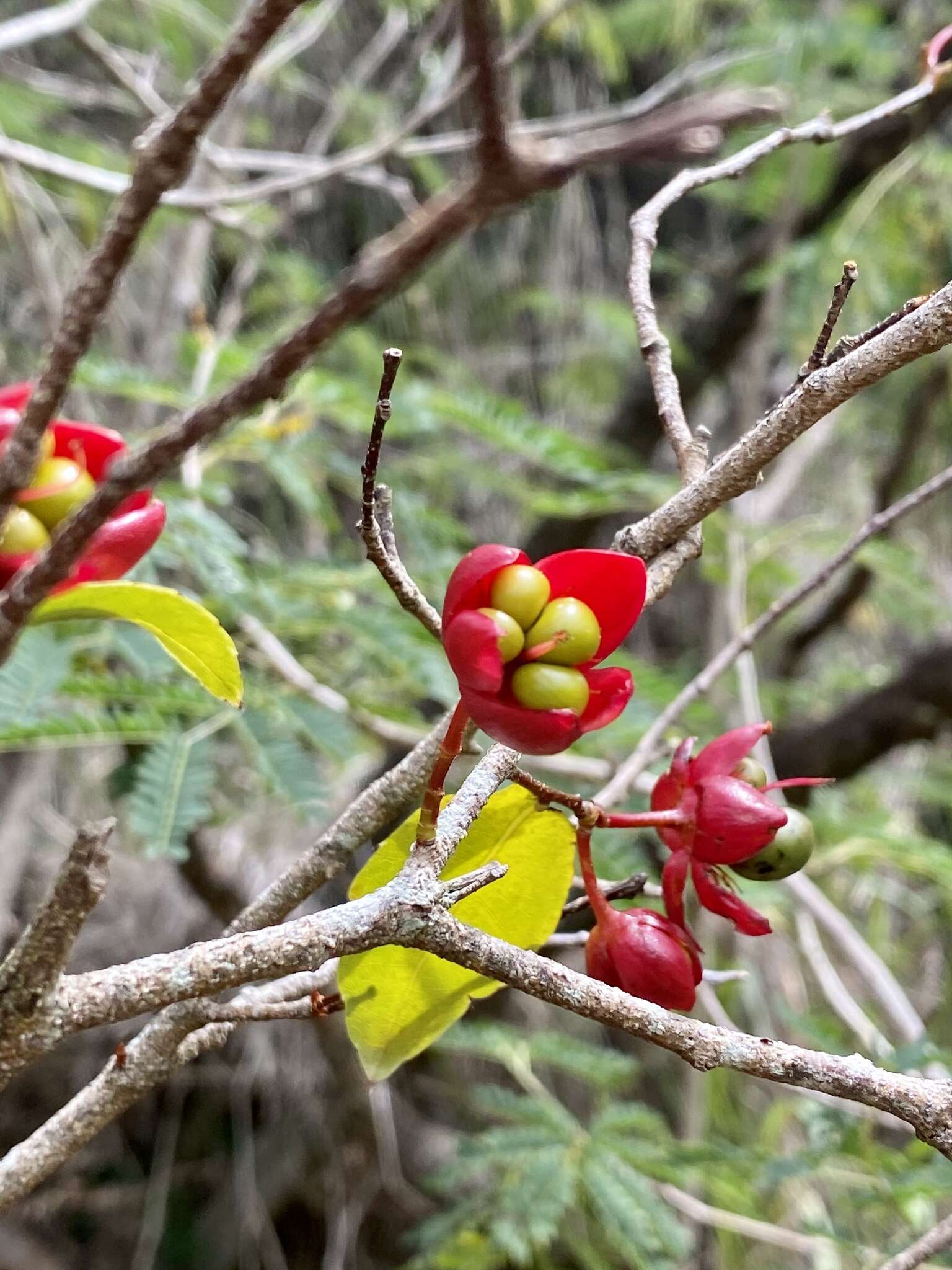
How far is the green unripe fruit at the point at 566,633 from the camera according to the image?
28 centimetres

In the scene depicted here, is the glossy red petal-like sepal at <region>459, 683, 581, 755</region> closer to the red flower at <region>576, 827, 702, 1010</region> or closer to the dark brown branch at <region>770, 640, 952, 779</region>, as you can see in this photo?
the red flower at <region>576, 827, 702, 1010</region>

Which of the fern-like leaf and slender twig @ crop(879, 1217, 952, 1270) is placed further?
the fern-like leaf

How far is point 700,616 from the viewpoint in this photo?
7.80 ft

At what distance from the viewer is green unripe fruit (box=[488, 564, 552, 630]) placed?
0.93 ft

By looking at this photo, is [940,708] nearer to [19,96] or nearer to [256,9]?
[256,9]

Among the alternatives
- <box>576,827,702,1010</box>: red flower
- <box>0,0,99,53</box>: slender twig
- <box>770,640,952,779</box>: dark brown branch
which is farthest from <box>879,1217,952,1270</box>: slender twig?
<box>0,0,99,53</box>: slender twig

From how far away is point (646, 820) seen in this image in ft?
1.10

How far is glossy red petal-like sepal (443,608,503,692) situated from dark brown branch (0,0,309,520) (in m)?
0.11

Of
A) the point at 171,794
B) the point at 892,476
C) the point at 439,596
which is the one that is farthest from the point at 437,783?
the point at 892,476

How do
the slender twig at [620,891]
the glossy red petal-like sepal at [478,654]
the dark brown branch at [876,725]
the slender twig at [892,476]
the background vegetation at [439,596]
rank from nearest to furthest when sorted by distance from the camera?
the glossy red petal-like sepal at [478,654], the slender twig at [620,891], the background vegetation at [439,596], the dark brown branch at [876,725], the slender twig at [892,476]

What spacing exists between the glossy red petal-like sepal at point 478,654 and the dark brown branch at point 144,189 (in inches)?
4.5

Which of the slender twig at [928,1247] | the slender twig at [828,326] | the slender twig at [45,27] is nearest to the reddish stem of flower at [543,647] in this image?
the slender twig at [828,326]

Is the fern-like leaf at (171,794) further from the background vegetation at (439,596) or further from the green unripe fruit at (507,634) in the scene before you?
the green unripe fruit at (507,634)

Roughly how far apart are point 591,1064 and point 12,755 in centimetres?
106
